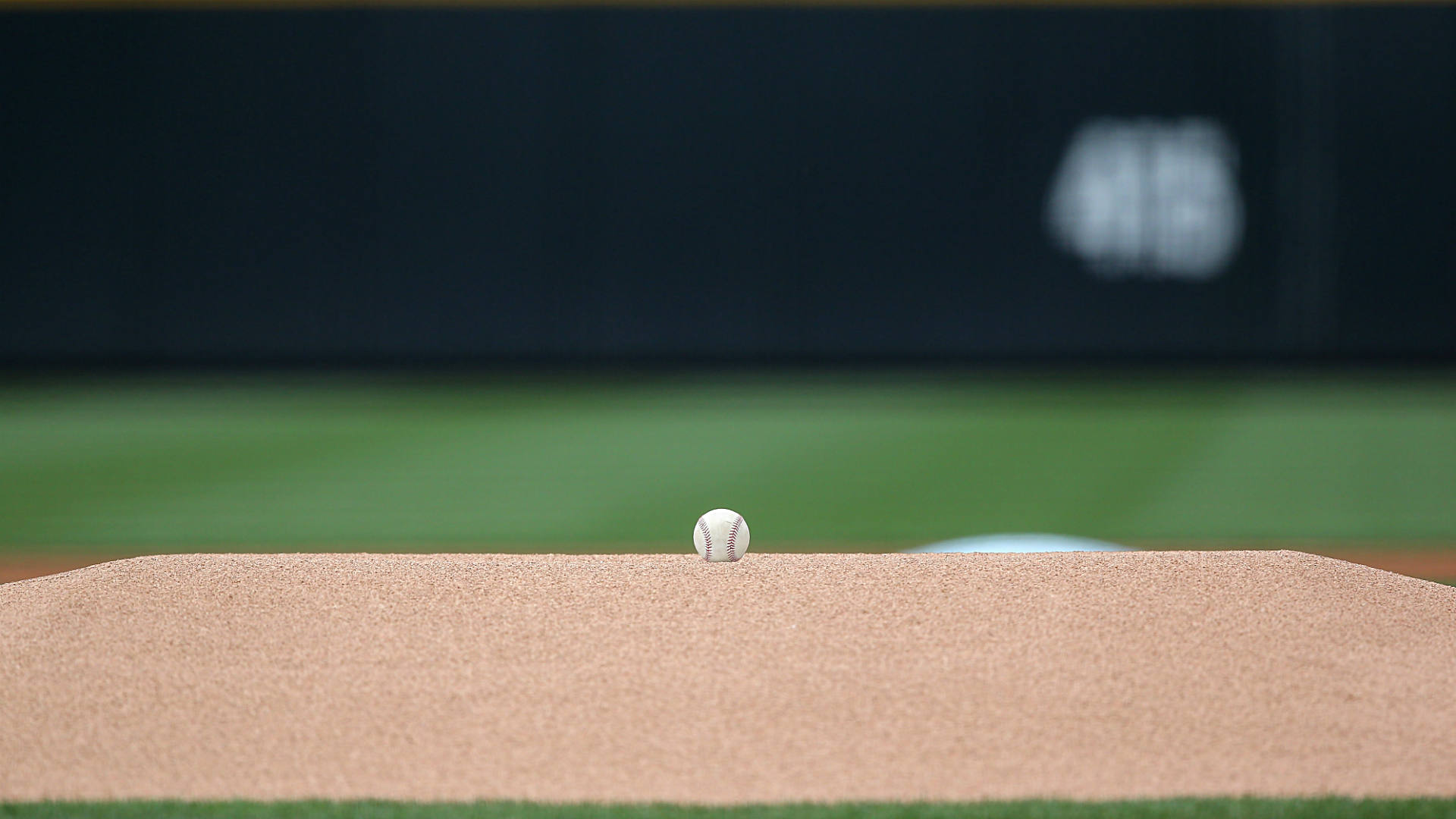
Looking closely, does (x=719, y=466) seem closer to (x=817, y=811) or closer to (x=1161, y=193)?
(x=817, y=811)

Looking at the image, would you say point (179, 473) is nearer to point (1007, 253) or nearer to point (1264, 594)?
point (1264, 594)

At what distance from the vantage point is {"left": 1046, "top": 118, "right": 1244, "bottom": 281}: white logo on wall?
45.1 ft

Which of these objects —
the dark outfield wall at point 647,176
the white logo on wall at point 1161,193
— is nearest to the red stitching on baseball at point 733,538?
the dark outfield wall at point 647,176

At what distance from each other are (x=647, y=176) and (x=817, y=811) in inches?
441

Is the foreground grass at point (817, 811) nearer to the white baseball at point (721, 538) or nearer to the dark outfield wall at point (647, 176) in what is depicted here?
the white baseball at point (721, 538)

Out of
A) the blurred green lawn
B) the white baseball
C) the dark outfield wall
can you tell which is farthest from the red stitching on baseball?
the dark outfield wall

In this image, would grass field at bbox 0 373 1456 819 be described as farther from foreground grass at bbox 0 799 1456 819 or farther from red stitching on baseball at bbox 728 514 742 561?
red stitching on baseball at bbox 728 514 742 561

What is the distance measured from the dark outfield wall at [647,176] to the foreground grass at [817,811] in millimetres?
10889

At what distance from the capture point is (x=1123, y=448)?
31.7ft

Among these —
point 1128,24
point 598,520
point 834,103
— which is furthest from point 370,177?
point 598,520

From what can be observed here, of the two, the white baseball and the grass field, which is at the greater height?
the white baseball

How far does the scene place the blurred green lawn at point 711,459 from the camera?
23.3 feet

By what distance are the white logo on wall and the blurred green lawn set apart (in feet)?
3.13

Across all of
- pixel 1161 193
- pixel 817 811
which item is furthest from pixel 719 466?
pixel 1161 193
